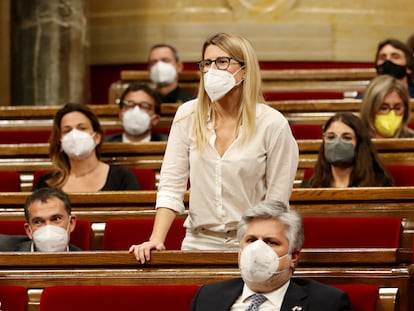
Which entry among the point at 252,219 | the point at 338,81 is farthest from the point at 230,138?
the point at 338,81

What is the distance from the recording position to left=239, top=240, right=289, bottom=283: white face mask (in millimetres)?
2250

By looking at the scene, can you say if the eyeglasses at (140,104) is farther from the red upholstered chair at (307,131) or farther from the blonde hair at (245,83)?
the blonde hair at (245,83)

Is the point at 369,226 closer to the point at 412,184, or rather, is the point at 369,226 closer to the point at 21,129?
the point at 412,184

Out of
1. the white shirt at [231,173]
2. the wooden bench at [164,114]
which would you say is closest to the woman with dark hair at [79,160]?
the wooden bench at [164,114]

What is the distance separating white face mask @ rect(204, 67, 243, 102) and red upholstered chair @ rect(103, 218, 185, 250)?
21.5 inches

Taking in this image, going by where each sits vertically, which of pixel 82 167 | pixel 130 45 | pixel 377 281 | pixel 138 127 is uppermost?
pixel 130 45

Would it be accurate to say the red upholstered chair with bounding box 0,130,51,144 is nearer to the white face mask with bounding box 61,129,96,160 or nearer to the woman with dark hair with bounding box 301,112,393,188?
the white face mask with bounding box 61,129,96,160

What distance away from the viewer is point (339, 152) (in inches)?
135

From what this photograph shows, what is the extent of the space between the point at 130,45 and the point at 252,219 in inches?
149

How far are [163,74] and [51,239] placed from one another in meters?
2.01

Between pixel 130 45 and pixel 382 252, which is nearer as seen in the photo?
pixel 382 252

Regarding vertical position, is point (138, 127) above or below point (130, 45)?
below

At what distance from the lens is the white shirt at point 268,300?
2.28 meters

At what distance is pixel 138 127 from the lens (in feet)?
13.6
